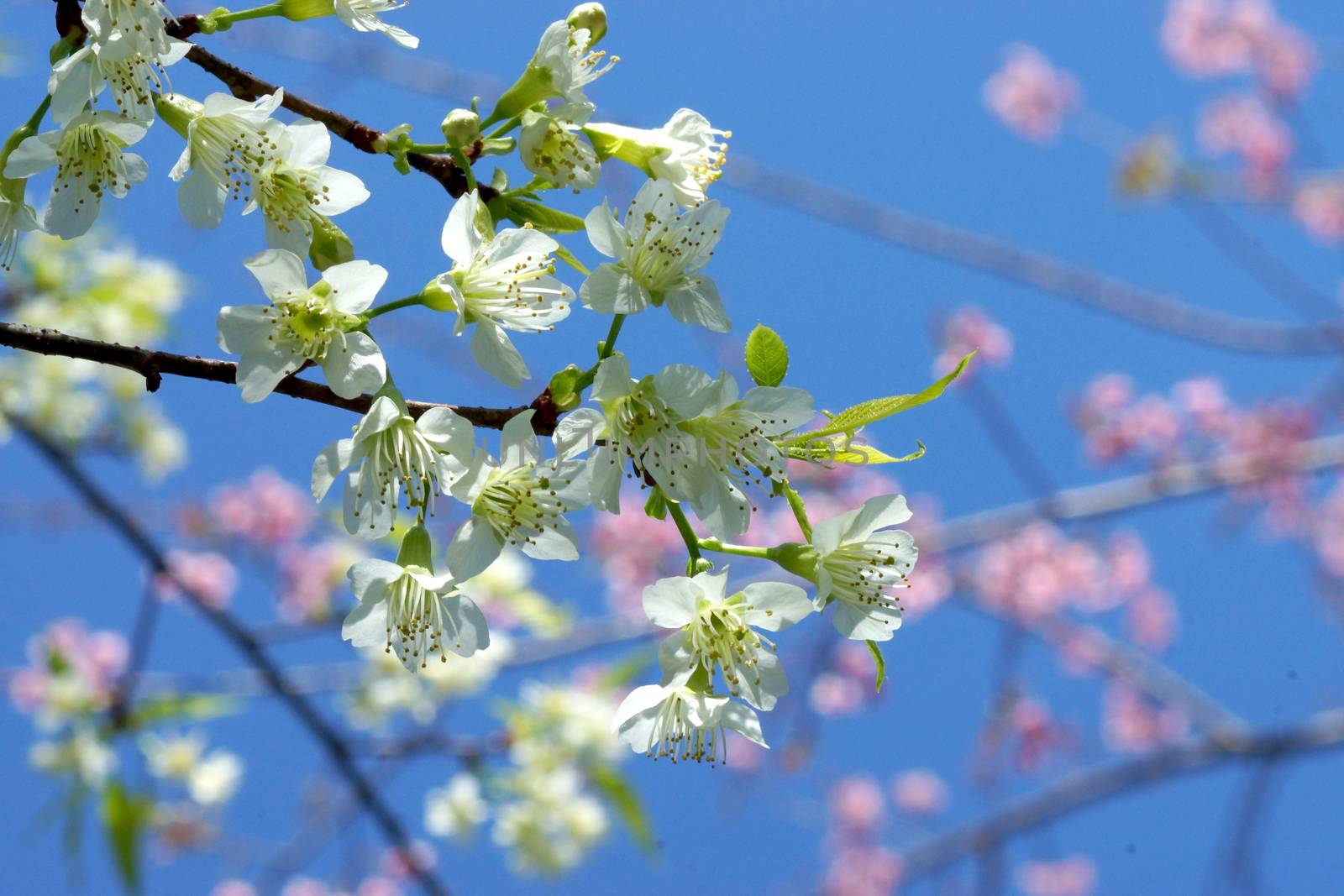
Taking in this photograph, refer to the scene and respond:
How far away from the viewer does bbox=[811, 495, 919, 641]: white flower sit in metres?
0.81

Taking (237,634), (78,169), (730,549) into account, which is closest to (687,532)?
(730,549)

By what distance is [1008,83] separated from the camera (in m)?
6.20

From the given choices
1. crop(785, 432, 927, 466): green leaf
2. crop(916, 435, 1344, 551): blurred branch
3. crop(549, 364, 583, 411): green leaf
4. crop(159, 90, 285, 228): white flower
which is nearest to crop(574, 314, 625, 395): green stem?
crop(549, 364, 583, 411): green leaf

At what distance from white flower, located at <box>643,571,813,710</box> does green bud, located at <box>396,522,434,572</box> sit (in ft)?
0.54

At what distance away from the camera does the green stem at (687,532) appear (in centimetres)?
74

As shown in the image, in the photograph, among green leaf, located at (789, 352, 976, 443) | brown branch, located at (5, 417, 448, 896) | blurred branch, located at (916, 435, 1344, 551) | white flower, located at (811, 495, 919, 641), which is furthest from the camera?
blurred branch, located at (916, 435, 1344, 551)

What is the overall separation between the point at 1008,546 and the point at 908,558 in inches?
170

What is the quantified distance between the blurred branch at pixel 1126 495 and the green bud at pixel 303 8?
2.77 metres

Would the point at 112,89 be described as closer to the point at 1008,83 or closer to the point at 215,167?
the point at 215,167

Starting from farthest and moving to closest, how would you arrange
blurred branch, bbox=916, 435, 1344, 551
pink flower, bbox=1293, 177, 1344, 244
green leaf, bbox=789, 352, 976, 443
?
1. pink flower, bbox=1293, 177, 1344, 244
2. blurred branch, bbox=916, 435, 1344, 551
3. green leaf, bbox=789, 352, 976, 443

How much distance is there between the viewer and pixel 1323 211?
18.9 feet

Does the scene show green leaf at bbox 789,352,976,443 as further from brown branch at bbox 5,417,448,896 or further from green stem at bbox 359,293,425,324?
brown branch at bbox 5,417,448,896

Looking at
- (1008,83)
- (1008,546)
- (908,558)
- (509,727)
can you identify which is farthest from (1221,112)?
(908,558)

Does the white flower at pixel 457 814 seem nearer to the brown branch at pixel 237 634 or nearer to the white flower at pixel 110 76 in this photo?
the brown branch at pixel 237 634
